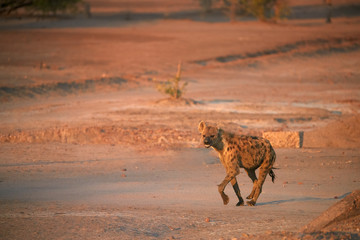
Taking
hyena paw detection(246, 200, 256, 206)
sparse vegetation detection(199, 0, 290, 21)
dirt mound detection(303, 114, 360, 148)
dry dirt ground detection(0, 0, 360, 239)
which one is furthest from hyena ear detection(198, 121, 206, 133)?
sparse vegetation detection(199, 0, 290, 21)

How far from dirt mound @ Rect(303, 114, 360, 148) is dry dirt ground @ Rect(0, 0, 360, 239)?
0.09 ft

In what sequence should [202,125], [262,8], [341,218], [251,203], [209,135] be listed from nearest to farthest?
[341,218] < [209,135] < [202,125] < [251,203] < [262,8]

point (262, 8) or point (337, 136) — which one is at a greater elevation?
point (262, 8)

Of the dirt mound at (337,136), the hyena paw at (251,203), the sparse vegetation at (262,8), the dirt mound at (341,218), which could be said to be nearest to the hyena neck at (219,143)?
the hyena paw at (251,203)

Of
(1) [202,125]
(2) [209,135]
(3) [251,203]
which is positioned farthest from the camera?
(3) [251,203]

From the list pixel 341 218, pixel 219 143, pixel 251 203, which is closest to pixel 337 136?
pixel 251 203

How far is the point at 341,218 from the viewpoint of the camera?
5.99 m

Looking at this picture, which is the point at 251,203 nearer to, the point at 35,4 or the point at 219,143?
the point at 219,143

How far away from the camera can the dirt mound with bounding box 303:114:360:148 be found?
489 inches

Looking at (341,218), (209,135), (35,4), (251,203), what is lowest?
(251,203)

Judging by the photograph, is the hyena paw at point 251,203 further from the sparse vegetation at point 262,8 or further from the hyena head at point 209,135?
the sparse vegetation at point 262,8

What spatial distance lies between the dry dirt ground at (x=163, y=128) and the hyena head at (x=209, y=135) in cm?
84

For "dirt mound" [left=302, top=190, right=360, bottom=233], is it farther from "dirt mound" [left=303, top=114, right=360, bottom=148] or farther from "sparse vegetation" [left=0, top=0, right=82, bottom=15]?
"sparse vegetation" [left=0, top=0, right=82, bottom=15]

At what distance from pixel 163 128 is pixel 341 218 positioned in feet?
27.2
